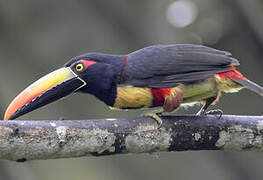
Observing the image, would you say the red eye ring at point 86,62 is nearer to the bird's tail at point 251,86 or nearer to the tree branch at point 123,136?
the tree branch at point 123,136

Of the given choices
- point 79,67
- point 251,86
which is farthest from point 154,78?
point 251,86

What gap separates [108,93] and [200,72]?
0.77m

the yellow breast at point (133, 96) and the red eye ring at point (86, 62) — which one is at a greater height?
the red eye ring at point (86, 62)

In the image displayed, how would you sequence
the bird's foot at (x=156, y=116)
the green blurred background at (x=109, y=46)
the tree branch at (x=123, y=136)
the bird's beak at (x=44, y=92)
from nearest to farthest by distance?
the tree branch at (x=123, y=136) → the bird's foot at (x=156, y=116) → the bird's beak at (x=44, y=92) → the green blurred background at (x=109, y=46)

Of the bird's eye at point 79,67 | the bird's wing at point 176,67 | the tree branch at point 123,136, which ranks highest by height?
the bird's eye at point 79,67

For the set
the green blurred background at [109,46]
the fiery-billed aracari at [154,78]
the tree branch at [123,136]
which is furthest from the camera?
the green blurred background at [109,46]

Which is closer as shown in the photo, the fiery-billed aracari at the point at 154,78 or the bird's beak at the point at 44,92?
the bird's beak at the point at 44,92

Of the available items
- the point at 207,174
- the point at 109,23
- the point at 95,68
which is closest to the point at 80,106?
the point at 109,23

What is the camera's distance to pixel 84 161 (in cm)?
708

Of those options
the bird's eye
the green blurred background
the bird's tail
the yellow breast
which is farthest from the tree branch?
the green blurred background

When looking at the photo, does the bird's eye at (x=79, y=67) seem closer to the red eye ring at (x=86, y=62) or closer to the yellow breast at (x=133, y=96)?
the red eye ring at (x=86, y=62)

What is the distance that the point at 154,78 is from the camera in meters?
3.88

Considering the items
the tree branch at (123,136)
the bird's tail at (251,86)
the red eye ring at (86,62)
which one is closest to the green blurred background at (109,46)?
the red eye ring at (86,62)

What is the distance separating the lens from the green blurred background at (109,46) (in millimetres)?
6820
